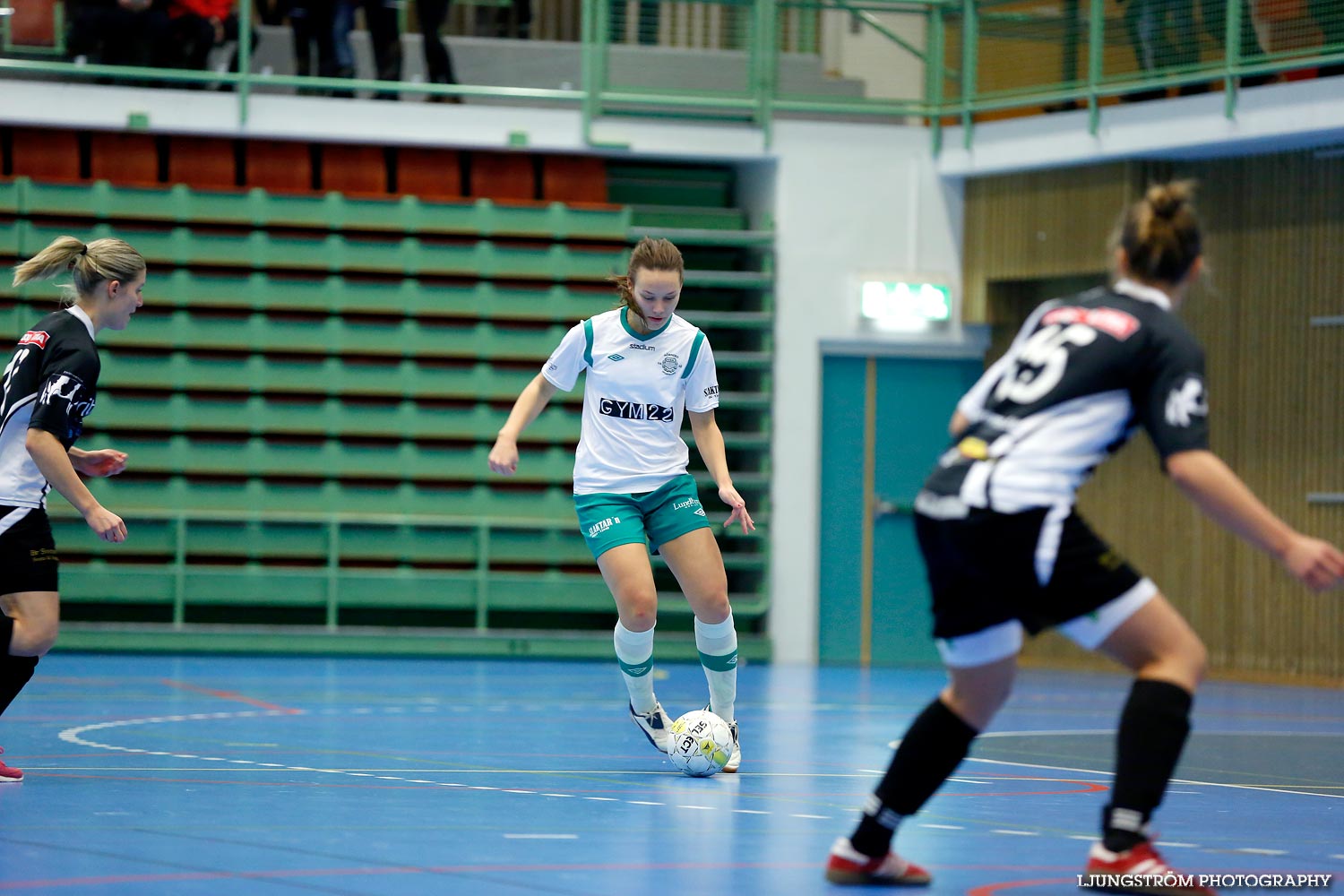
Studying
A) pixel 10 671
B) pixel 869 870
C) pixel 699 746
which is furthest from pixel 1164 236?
pixel 10 671

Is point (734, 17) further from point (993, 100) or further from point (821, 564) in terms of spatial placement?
point (821, 564)

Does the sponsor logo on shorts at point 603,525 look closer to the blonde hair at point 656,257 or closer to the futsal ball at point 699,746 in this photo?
the futsal ball at point 699,746

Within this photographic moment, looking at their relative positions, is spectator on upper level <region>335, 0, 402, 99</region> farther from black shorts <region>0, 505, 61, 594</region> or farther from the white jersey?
black shorts <region>0, 505, 61, 594</region>

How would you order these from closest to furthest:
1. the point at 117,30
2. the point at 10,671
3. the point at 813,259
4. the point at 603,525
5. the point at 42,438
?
the point at 42,438
the point at 10,671
the point at 603,525
the point at 117,30
the point at 813,259

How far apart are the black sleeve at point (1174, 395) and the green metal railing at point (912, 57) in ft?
28.7

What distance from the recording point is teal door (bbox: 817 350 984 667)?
14.4 meters

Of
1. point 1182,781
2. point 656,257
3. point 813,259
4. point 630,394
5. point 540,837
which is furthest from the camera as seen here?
point 813,259

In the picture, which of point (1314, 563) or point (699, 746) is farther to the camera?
point (699, 746)

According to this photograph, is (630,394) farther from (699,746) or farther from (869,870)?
(869,870)

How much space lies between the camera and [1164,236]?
152 inches

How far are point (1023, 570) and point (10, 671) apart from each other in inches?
139

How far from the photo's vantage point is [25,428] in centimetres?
554

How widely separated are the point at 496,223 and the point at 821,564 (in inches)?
157

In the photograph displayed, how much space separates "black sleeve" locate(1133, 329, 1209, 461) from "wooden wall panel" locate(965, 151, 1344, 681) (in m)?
8.89
